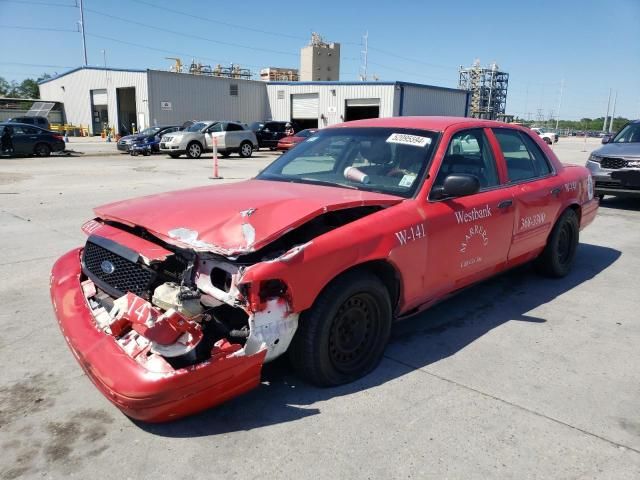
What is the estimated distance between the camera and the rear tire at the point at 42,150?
71.7 feet

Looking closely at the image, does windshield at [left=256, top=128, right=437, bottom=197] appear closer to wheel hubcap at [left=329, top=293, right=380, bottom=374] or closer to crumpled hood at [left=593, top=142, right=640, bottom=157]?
wheel hubcap at [left=329, top=293, right=380, bottom=374]

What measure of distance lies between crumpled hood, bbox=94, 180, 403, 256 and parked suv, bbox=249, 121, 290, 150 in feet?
88.6

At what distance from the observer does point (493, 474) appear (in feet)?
7.77

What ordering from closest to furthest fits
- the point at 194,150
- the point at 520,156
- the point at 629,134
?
the point at 520,156 → the point at 629,134 → the point at 194,150

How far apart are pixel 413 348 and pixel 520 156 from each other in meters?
2.27

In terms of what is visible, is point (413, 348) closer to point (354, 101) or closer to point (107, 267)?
point (107, 267)

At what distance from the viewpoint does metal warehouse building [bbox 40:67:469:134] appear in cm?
3556

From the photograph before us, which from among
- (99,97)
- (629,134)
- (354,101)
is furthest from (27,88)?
(629,134)

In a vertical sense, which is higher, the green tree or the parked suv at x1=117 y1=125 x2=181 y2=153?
the green tree

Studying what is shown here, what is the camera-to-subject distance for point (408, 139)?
388 cm

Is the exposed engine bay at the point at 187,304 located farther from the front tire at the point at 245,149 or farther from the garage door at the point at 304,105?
the garage door at the point at 304,105

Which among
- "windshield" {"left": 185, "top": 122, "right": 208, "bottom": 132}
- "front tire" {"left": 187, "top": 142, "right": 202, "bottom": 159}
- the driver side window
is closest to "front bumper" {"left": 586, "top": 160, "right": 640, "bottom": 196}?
the driver side window

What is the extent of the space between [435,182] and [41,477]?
9.50 feet

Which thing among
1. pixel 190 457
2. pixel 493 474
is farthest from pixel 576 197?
pixel 190 457
